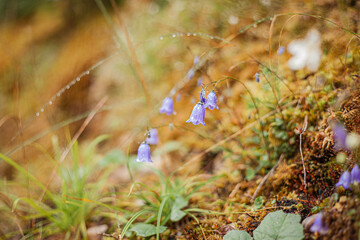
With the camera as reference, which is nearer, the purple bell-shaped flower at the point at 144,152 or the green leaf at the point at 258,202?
the green leaf at the point at 258,202

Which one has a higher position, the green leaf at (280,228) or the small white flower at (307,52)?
the small white flower at (307,52)

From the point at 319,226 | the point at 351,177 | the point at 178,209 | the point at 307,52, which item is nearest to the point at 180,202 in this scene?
the point at 178,209

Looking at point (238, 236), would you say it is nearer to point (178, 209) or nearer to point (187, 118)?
point (178, 209)

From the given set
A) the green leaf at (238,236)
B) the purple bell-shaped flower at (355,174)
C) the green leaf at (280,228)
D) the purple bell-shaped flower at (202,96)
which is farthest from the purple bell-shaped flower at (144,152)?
the purple bell-shaped flower at (355,174)

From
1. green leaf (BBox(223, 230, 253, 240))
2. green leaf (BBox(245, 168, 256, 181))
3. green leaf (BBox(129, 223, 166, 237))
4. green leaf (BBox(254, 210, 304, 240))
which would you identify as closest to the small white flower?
green leaf (BBox(245, 168, 256, 181))

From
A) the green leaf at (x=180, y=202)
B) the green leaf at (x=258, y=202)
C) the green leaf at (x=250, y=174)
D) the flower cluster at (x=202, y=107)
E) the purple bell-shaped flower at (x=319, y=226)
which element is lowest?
the green leaf at (x=250, y=174)

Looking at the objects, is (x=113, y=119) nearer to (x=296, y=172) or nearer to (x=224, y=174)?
(x=224, y=174)

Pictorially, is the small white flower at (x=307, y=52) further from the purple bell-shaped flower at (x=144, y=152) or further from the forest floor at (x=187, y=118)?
the purple bell-shaped flower at (x=144, y=152)

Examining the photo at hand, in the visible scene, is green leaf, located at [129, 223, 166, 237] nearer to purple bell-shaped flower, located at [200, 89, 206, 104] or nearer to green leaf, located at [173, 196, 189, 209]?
green leaf, located at [173, 196, 189, 209]
